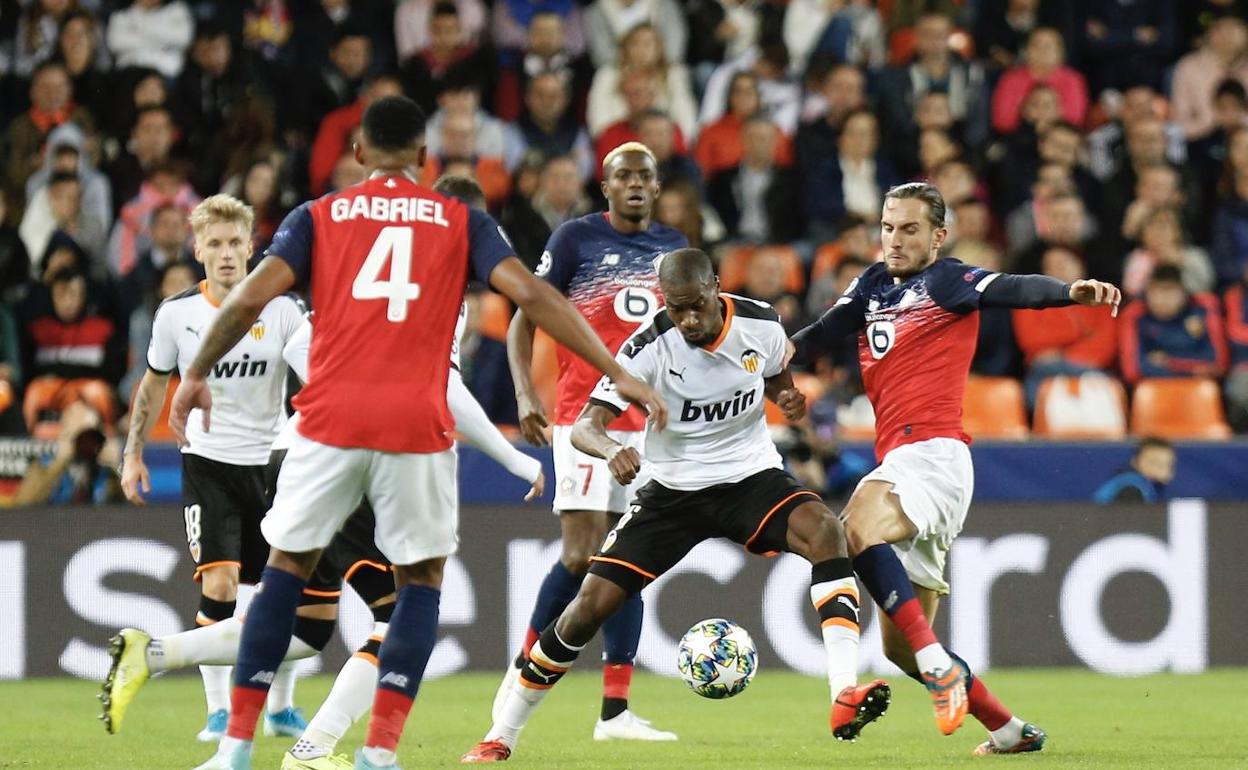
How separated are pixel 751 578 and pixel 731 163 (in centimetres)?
509

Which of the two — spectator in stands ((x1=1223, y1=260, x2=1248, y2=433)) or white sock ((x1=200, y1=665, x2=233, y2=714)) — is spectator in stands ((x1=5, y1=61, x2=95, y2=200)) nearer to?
white sock ((x1=200, y1=665, x2=233, y2=714))

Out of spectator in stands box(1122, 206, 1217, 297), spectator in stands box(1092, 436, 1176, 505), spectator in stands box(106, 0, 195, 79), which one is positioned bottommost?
spectator in stands box(1092, 436, 1176, 505)

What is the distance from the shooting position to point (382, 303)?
661 cm

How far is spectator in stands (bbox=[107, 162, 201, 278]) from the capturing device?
15430mm

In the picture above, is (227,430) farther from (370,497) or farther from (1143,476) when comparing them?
(1143,476)

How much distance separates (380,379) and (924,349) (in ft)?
8.58

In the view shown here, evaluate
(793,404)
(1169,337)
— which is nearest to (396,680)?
(793,404)

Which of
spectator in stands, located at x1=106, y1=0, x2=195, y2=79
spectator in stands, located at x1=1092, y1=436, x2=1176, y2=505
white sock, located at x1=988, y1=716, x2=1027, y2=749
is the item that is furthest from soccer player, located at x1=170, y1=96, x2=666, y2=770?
spectator in stands, located at x1=106, y1=0, x2=195, y2=79

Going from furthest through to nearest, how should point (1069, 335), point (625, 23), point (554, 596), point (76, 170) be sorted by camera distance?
point (625, 23) → point (76, 170) → point (1069, 335) → point (554, 596)

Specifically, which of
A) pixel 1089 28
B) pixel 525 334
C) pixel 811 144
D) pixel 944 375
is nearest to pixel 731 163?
pixel 811 144

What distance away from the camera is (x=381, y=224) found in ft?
21.8

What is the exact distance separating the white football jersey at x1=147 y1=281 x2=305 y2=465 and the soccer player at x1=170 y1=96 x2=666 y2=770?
254 cm

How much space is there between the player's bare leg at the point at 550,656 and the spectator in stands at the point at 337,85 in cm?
927

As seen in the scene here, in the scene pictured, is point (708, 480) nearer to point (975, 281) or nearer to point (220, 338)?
point (975, 281)
